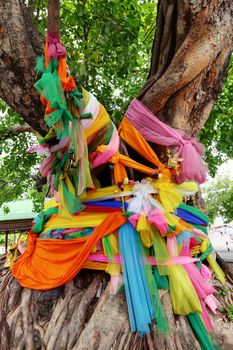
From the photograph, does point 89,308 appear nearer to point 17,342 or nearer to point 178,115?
point 17,342

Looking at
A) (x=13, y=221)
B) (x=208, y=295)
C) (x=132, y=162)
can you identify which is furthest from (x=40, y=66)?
(x=13, y=221)

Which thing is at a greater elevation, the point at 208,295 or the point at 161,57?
the point at 161,57

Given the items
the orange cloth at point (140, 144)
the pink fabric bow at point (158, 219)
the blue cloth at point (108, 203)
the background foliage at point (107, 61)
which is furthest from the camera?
the background foliage at point (107, 61)

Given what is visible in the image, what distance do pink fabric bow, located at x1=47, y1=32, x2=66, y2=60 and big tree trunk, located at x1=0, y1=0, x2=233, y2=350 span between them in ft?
1.53

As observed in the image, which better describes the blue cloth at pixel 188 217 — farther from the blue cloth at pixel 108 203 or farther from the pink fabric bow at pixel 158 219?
the blue cloth at pixel 108 203

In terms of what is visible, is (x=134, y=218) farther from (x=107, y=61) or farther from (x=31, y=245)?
(x=107, y=61)

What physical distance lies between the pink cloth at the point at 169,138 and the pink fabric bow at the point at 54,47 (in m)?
0.61

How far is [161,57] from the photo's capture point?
236cm

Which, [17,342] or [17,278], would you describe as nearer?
[17,342]

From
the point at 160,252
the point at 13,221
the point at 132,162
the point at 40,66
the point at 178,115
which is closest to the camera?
the point at 40,66

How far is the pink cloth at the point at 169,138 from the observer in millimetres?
2049

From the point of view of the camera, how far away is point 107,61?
11.6 feet

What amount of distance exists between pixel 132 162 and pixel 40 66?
0.76 meters

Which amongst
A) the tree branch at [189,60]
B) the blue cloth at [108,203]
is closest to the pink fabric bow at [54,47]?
the tree branch at [189,60]
